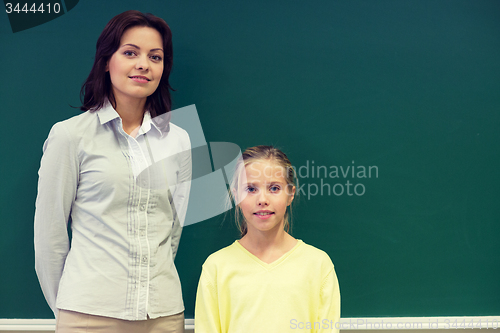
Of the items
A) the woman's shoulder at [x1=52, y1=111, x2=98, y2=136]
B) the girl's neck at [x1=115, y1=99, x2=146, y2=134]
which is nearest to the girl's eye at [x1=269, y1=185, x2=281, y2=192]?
the girl's neck at [x1=115, y1=99, x2=146, y2=134]

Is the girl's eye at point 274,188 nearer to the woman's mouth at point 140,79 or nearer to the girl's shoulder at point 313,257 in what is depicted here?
the girl's shoulder at point 313,257

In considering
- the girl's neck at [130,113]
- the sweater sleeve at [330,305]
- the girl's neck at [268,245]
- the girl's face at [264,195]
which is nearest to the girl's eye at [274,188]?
the girl's face at [264,195]

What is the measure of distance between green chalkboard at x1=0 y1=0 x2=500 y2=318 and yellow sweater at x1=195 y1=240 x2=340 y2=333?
0.35m

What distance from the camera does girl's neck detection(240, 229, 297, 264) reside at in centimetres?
140

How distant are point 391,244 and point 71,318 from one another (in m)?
1.30

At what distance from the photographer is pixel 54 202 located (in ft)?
4.03

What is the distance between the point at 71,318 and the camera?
121cm

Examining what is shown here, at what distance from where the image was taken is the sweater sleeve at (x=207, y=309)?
1.33 metres

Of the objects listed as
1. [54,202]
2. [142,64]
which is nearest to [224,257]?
[54,202]

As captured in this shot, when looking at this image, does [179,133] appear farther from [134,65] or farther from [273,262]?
[273,262]

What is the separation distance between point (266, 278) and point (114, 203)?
1.88 ft

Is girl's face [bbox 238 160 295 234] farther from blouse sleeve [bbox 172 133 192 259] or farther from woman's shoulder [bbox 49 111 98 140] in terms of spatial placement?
woman's shoulder [bbox 49 111 98 140]

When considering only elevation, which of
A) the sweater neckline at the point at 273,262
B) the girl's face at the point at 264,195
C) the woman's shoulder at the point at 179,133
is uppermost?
the woman's shoulder at the point at 179,133

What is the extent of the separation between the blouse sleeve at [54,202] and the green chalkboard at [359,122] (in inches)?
21.2
